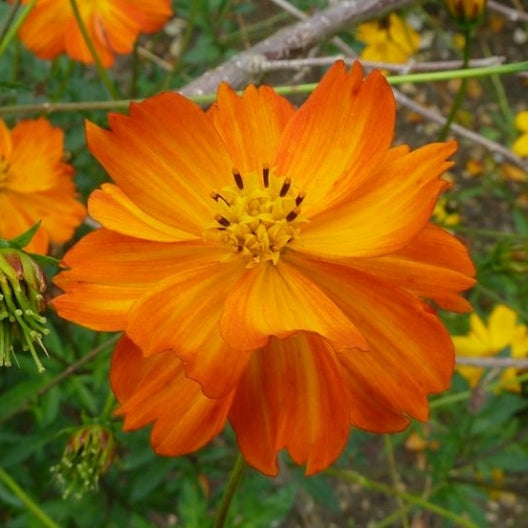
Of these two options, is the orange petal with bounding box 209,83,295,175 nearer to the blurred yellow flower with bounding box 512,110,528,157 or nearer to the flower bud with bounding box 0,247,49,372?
the flower bud with bounding box 0,247,49,372

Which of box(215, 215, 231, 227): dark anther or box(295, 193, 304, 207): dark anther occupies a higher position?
box(215, 215, 231, 227): dark anther

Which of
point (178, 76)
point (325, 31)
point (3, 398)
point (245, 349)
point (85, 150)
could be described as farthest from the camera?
point (178, 76)

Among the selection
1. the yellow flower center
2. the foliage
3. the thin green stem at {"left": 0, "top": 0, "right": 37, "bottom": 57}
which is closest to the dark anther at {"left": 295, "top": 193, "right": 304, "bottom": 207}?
the yellow flower center

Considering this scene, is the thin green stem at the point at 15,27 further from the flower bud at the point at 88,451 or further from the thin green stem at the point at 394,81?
the flower bud at the point at 88,451

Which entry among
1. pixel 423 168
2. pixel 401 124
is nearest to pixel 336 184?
pixel 423 168

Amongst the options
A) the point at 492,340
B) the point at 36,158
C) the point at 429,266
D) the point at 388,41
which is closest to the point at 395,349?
the point at 429,266

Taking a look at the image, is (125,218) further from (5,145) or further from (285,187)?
(5,145)

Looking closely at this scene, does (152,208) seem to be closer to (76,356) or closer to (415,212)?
(415,212)
